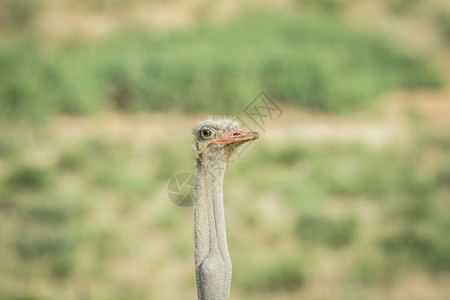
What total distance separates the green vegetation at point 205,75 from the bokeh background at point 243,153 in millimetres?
28

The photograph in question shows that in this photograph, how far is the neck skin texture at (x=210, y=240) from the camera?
193 cm

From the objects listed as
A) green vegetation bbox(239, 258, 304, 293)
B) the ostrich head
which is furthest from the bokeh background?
the ostrich head

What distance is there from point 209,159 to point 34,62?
1071cm

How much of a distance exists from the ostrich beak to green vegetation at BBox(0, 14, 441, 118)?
9044 mm

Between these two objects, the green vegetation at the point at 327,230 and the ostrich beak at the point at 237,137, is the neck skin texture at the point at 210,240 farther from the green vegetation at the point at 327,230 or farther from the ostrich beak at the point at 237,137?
the green vegetation at the point at 327,230

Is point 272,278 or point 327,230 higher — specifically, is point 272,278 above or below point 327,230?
below

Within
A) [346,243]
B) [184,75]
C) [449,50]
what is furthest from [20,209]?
[449,50]

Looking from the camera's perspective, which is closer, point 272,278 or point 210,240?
point 210,240

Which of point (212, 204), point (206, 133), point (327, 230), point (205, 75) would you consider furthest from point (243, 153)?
point (212, 204)

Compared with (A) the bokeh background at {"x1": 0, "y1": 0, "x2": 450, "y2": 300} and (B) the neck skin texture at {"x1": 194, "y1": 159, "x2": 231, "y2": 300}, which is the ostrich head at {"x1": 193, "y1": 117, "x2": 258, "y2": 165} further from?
(A) the bokeh background at {"x1": 0, "y1": 0, "x2": 450, "y2": 300}

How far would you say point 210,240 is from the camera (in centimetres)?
198

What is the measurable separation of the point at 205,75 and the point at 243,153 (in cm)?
337

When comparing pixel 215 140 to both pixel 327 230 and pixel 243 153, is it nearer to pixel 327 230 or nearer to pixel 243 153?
pixel 327 230

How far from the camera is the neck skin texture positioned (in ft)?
6.35
